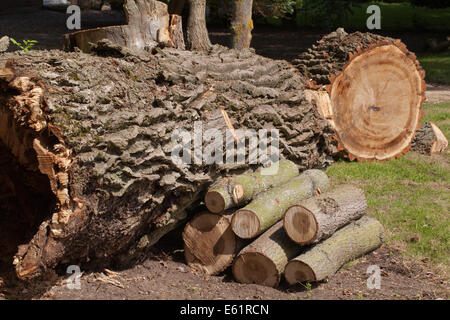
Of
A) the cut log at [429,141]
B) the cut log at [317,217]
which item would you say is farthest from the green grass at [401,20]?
the cut log at [317,217]

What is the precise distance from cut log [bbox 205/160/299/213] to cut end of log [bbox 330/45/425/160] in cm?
224

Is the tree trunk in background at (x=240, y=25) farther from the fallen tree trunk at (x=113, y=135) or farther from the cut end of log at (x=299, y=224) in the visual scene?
the cut end of log at (x=299, y=224)

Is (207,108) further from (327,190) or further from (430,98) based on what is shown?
(430,98)

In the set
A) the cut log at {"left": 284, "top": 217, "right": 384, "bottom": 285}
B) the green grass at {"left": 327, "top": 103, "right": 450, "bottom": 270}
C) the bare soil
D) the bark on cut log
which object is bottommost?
the bare soil

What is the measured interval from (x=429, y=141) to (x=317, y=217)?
12.7 feet

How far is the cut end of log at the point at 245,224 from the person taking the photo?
4.38 m

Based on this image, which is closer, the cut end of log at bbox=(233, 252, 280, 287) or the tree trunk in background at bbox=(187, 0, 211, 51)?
the cut end of log at bbox=(233, 252, 280, 287)

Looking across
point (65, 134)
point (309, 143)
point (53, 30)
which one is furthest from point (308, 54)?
point (53, 30)

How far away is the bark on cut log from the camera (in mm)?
3621

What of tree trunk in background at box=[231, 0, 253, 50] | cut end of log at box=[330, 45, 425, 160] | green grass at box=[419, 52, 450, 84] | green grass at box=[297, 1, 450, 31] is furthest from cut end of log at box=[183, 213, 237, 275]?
green grass at box=[297, 1, 450, 31]

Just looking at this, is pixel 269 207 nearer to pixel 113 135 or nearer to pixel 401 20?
pixel 113 135

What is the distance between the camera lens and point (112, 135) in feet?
12.6

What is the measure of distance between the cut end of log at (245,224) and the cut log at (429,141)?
4.00 m

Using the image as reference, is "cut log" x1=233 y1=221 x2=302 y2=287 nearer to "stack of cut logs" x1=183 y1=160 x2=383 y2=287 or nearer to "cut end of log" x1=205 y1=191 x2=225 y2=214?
"stack of cut logs" x1=183 y1=160 x2=383 y2=287
